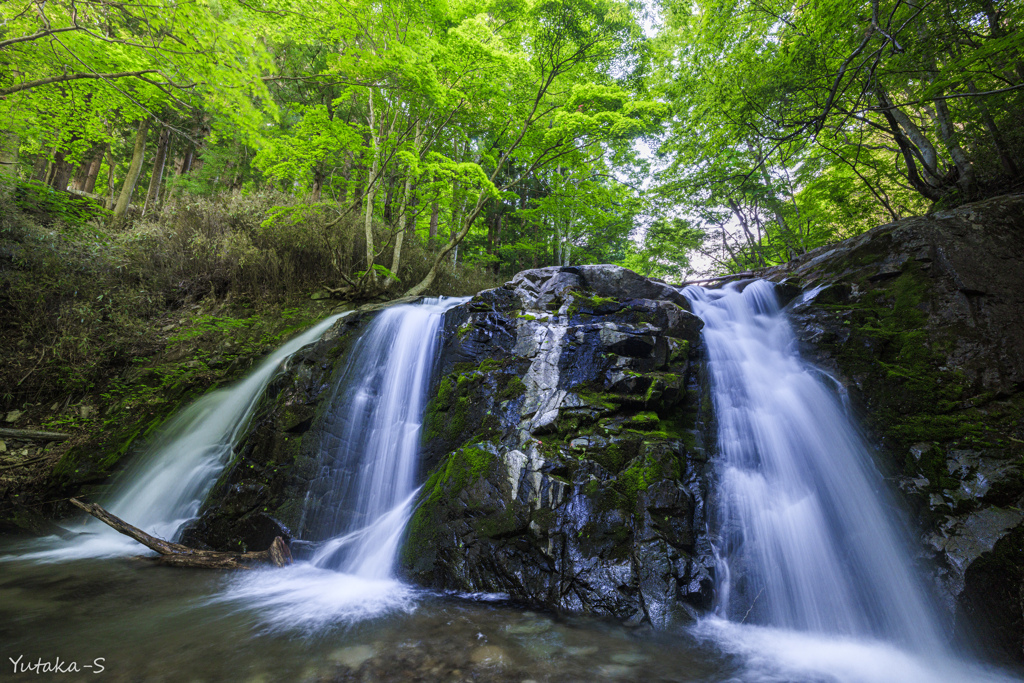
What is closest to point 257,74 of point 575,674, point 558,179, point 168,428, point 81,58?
point 81,58

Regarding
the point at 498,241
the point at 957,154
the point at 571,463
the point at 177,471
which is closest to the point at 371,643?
the point at 571,463

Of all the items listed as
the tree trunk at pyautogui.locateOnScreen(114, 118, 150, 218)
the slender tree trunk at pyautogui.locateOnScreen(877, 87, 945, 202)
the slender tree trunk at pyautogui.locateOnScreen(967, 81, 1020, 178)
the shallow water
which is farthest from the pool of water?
A: the tree trunk at pyautogui.locateOnScreen(114, 118, 150, 218)

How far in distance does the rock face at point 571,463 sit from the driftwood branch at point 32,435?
6.04 meters

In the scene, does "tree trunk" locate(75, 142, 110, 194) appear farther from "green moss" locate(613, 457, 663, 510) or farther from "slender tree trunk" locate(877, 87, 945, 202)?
"slender tree trunk" locate(877, 87, 945, 202)

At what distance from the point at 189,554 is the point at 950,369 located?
8773 millimetres

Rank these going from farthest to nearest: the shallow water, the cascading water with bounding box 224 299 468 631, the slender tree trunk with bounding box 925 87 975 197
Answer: the slender tree trunk with bounding box 925 87 975 197 < the cascading water with bounding box 224 299 468 631 < the shallow water

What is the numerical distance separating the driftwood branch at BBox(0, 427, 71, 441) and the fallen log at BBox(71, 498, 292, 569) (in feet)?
9.54

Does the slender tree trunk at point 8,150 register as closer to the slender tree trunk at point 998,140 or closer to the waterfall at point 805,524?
the waterfall at point 805,524

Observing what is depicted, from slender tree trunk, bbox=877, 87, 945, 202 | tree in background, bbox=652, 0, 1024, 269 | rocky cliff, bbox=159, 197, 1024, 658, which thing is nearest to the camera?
rocky cliff, bbox=159, 197, 1024, 658

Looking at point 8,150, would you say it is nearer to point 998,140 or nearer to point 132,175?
point 132,175

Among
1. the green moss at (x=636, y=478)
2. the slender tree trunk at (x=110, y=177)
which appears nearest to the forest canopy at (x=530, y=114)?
the slender tree trunk at (x=110, y=177)

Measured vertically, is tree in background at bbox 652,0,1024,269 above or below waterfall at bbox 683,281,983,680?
above

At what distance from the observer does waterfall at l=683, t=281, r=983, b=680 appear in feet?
10.5

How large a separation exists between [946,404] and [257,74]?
884 centimetres
